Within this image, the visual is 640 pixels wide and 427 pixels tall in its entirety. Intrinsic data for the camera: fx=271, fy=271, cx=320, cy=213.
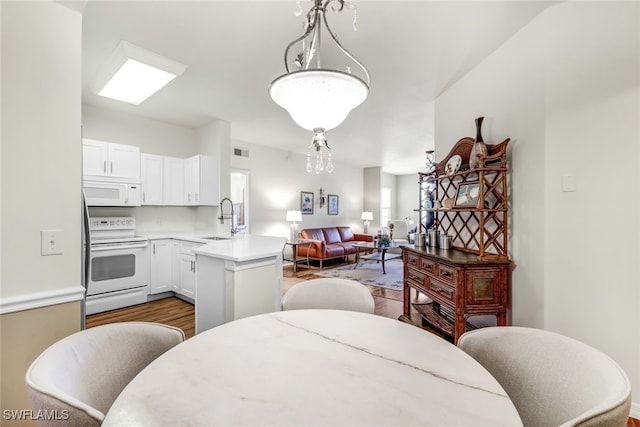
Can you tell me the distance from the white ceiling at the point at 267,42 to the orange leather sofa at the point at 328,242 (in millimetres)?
3200

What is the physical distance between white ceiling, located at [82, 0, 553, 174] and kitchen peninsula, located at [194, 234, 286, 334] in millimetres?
1723

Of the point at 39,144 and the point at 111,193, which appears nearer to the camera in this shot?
the point at 39,144

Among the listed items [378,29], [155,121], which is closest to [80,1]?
[378,29]

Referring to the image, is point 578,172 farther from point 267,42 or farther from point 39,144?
point 39,144

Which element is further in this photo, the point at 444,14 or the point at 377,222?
the point at 377,222

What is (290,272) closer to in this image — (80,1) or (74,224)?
(74,224)

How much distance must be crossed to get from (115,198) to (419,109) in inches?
166

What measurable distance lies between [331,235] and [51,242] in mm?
6011

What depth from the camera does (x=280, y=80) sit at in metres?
1.34

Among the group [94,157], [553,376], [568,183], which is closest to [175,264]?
[94,157]

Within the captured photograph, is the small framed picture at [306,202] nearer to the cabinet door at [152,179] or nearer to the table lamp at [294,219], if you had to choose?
the table lamp at [294,219]

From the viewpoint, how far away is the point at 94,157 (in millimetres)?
3355

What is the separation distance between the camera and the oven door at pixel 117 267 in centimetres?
322

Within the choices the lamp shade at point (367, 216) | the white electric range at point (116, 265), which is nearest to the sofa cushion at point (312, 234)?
the lamp shade at point (367, 216)
